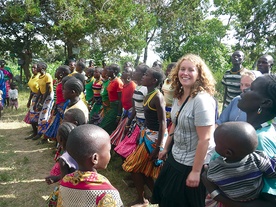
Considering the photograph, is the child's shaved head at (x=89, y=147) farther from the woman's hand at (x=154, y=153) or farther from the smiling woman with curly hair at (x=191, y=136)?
the woman's hand at (x=154, y=153)

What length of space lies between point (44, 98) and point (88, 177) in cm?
469

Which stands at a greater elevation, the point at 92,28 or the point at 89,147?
the point at 92,28

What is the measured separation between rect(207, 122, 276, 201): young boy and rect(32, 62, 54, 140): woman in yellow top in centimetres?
486

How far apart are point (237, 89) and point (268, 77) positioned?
2.87m

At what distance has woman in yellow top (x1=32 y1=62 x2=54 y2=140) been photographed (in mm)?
5793

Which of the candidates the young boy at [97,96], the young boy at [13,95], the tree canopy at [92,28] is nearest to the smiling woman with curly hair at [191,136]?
the young boy at [97,96]

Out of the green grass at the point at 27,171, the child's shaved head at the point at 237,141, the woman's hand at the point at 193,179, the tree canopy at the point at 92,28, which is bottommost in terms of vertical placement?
the green grass at the point at 27,171

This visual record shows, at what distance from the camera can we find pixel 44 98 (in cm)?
585

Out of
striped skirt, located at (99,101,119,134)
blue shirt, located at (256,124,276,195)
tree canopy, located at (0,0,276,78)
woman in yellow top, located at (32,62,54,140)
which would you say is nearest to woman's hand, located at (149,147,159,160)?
blue shirt, located at (256,124,276,195)

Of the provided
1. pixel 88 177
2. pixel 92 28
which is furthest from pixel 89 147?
pixel 92 28

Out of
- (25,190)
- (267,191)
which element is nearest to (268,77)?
(267,191)

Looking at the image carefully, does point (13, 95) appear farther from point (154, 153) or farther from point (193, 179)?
point (193, 179)

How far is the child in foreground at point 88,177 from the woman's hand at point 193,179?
0.78 meters

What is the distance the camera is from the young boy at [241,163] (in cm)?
144
